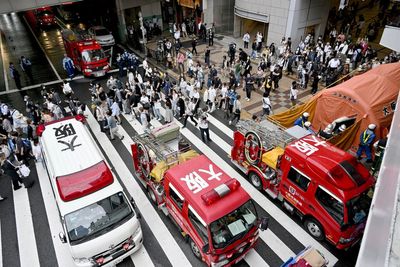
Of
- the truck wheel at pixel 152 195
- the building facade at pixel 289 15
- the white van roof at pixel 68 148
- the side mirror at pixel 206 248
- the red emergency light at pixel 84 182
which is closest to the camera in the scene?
the side mirror at pixel 206 248

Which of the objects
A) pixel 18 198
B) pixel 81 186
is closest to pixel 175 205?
pixel 81 186

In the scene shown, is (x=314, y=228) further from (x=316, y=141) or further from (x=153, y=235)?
(x=153, y=235)

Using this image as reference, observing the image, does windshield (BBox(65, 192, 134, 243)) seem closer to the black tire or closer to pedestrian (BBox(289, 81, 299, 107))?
the black tire

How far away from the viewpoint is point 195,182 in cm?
846

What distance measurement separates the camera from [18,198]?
11430 millimetres

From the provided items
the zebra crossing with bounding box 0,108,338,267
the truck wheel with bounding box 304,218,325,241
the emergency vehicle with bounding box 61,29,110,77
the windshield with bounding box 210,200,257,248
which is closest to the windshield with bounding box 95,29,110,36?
the emergency vehicle with bounding box 61,29,110,77

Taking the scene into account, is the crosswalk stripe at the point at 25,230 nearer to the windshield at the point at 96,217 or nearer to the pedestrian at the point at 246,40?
the windshield at the point at 96,217

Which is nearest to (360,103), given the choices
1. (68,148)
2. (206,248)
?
(206,248)

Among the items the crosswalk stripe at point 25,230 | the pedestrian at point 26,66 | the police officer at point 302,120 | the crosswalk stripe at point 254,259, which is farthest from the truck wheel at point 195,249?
the pedestrian at point 26,66

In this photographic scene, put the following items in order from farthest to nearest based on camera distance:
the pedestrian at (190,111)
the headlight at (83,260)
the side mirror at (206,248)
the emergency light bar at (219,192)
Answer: the pedestrian at (190,111) → the headlight at (83,260) → the emergency light bar at (219,192) → the side mirror at (206,248)

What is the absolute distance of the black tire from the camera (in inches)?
436

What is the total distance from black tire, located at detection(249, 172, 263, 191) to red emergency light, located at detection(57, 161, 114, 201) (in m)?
5.39

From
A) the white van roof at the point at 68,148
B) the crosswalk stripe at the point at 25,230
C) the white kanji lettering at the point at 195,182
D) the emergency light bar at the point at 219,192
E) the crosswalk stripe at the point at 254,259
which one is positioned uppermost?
the emergency light bar at the point at 219,192

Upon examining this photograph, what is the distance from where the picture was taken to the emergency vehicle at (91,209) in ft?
26.1
